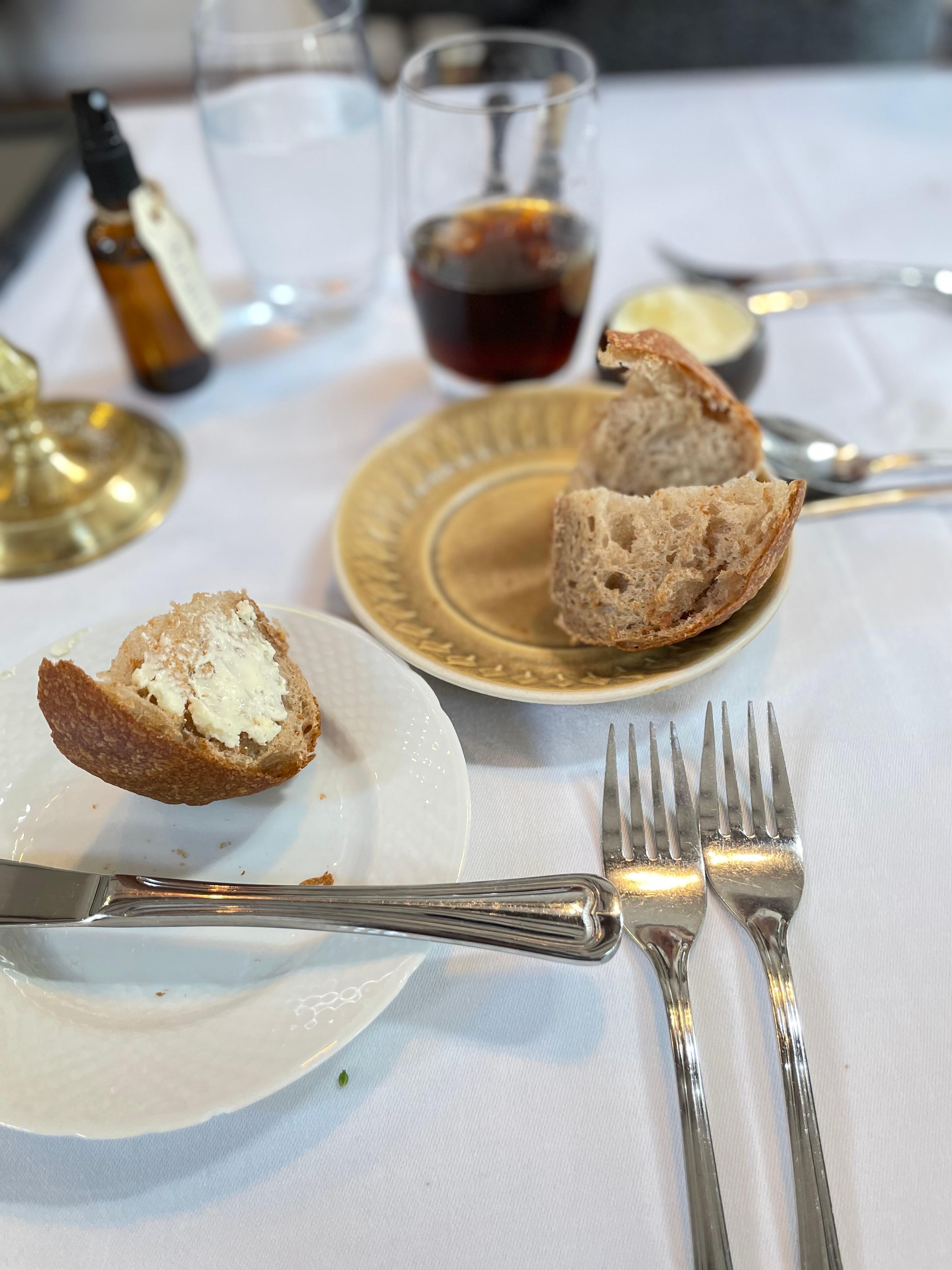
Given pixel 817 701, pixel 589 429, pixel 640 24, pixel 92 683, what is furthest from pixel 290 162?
pixel 640 24

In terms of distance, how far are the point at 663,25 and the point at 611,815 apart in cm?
242

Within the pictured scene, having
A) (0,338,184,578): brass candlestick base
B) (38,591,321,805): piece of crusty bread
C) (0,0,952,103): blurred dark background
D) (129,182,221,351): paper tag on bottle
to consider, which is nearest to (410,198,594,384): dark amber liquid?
(129,182,221,351): paper tag on bottle

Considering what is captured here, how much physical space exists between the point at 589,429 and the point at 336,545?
295 millimetres

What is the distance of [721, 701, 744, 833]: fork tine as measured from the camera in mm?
723

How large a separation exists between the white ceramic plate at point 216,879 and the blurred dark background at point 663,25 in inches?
87.0

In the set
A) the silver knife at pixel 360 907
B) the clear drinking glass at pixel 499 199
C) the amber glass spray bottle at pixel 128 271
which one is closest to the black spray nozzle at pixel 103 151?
the amber glass spray bottle at pixel 128 271

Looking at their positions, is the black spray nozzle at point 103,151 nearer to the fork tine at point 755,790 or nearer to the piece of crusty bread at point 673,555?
the piece of crusty bread at point 673,555

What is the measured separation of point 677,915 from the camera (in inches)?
26.2

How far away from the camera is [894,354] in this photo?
1269mm

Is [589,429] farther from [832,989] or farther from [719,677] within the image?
[832,989]

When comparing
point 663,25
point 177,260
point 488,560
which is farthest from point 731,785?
point 663,25

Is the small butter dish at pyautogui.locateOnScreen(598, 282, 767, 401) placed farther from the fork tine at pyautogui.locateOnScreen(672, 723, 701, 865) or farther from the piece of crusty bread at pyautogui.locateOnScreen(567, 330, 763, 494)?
the fork tine at pyautogui.locateOnScreen(672, 723, 701, 865)

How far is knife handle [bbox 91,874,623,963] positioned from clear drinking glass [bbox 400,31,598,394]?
2.41ft

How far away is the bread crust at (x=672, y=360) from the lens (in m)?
0.85
